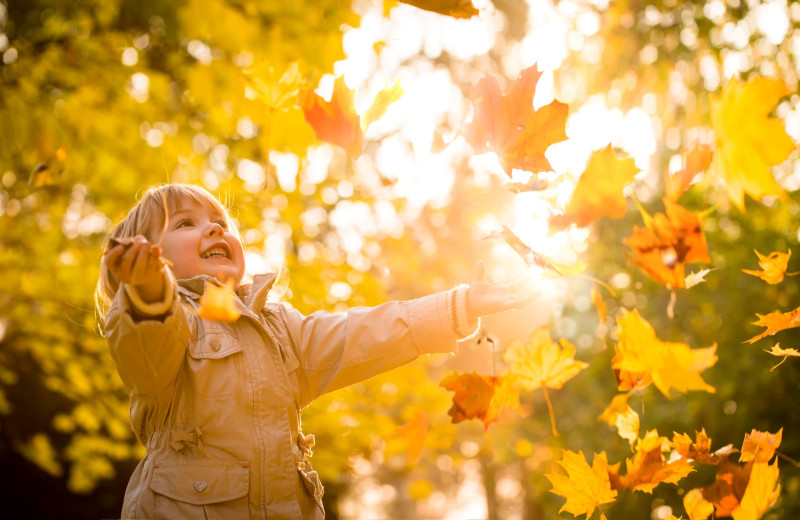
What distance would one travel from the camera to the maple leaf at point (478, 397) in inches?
68.1

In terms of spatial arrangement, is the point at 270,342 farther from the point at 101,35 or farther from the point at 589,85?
the point at 589,85

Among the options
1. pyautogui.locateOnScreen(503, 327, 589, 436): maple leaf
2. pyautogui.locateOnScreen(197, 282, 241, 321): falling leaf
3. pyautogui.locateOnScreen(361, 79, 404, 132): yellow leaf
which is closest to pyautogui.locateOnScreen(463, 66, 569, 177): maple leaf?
pyautogui.locateOnScreen(361, 79, 404, 132): yellow leaf

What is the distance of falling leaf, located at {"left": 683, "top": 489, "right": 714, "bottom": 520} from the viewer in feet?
4.92

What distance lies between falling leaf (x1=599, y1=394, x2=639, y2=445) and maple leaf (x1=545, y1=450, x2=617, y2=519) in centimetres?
13

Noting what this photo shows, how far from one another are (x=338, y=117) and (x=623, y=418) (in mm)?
1032

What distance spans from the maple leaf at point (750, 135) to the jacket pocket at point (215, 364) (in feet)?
3.65

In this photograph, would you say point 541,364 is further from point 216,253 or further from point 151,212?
point 151,212

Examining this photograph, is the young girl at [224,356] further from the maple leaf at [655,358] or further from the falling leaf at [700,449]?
the falling leaf at [700,449]

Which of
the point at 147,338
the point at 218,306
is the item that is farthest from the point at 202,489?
the point at 218,306

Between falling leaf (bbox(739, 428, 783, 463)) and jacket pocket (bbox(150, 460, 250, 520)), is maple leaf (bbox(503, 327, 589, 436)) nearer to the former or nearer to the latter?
falling leaf (bbox(739, 428, 783, 463))

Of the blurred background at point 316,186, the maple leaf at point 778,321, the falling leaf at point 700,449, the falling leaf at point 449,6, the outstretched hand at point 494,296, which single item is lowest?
the blurred background at point 316,186

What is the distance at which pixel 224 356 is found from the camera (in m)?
1.57

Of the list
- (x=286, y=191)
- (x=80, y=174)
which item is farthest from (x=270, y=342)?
(x=80, y=174)

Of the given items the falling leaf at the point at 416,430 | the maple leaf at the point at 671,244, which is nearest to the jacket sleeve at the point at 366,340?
the maple leaf at the point at 671,244
